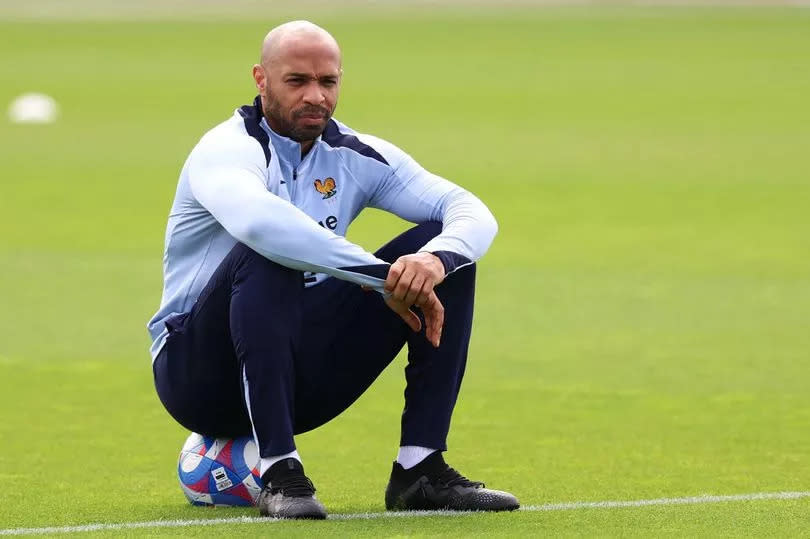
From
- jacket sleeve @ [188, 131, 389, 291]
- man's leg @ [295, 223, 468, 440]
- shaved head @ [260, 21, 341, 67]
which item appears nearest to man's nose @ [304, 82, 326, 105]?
shaved head @ [260, 21, 341, 67]

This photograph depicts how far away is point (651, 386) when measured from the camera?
833 centimetres

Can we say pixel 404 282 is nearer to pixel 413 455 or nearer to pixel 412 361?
pixel 412 361

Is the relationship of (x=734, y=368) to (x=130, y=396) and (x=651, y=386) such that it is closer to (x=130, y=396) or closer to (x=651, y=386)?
(x=651, y=386)

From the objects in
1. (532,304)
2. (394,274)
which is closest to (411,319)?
(394,274)

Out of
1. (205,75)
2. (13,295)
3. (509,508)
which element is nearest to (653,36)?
(205,75)

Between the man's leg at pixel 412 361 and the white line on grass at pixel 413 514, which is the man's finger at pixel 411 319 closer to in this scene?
the man's leg at pixel 412 361

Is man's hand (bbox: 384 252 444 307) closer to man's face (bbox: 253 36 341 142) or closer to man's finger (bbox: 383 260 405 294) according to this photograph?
man's finger (bbox: 383 260 405 294)

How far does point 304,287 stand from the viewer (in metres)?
5.42

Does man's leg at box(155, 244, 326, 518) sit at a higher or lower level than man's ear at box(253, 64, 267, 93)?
lower

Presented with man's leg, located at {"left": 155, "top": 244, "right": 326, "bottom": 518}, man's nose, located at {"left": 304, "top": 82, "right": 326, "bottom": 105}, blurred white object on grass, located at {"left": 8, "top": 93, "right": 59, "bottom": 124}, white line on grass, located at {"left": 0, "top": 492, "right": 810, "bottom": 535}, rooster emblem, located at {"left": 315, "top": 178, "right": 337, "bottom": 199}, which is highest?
blurred white object on grass, located at {"left": 8, "top": 93, "right": 59, "bottom": 124}

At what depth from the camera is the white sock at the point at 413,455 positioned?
212 inches

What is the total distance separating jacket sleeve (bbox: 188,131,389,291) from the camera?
5.05 metres

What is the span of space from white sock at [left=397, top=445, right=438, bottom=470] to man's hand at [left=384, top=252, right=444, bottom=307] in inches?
20.0

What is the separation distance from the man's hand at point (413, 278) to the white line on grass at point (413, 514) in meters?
0.65
